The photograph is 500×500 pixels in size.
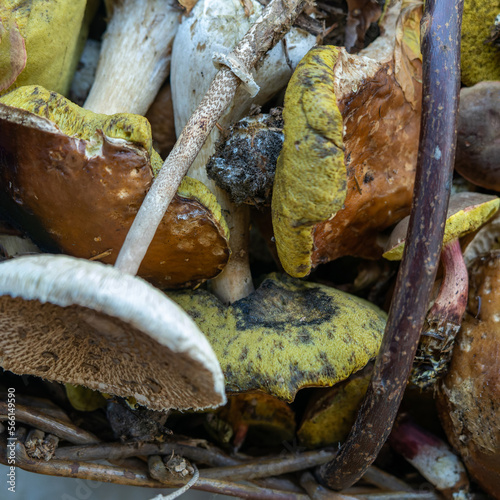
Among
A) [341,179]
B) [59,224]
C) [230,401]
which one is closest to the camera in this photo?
[341,179]

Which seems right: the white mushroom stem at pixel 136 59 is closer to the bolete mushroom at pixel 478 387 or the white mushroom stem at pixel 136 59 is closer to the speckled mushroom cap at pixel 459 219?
the speckled mushroom cap at pixel 459 219

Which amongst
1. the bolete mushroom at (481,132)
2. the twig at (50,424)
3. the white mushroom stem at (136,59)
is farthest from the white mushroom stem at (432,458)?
the white mushroom stem at (136,59)

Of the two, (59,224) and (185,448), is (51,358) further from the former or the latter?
(185,448)

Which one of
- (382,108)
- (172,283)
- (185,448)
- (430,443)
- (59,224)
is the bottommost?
(185,448)

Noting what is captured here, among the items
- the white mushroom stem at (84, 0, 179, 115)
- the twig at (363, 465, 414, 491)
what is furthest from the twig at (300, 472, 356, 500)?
the white mushroom stem at (84, 0, 179, 115)

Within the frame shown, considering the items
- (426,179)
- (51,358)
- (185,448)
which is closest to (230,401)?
(185,448)

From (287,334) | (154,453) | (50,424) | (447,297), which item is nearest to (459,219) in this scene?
(447,297)

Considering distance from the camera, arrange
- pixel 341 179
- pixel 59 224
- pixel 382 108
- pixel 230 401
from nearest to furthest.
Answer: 1. pixel 341 179
2. pixel 59 224
3. pixel 382 108
4. pixel 230 401
